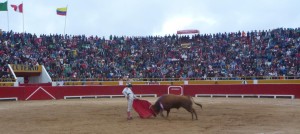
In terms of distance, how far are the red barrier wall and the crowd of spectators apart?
2.13 meters

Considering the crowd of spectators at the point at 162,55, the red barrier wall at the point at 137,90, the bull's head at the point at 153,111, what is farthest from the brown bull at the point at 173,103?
the crowd of spectators at the point at 162,55

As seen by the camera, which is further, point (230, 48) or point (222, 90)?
point (230, 48)

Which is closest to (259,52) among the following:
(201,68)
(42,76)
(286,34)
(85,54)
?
(286,34)

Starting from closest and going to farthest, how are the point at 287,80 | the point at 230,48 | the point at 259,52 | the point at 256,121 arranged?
the point at 256,121 → the point at 287,80 → the point at 259,52 → the point at 230,48

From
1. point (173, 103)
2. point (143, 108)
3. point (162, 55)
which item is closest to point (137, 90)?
point (162, 55)

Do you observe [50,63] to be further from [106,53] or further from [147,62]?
[147,62]

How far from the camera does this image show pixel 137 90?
103 feet

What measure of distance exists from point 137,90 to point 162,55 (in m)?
7.69

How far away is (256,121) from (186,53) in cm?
2536

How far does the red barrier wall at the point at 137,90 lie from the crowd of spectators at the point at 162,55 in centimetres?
213

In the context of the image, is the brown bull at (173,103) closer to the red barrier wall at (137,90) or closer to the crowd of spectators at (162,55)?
the red barrier wall at (137,90)

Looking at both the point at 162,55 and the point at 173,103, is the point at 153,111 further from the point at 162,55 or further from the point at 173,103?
the point at 162,55

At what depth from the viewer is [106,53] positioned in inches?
1512

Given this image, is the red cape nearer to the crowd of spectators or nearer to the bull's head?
the bull's head
